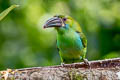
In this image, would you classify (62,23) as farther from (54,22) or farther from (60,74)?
(60,74)

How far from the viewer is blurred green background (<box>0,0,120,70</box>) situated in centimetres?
750

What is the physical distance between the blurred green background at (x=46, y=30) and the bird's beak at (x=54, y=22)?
190 centimetres

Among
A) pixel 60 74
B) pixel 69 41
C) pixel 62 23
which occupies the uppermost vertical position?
pixel 60 74

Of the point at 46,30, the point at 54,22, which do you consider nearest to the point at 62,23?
the point at 54,22

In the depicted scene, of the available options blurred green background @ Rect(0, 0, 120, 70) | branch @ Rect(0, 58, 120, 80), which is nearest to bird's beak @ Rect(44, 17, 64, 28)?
branch @ Rect(0, 58, 120, 80)

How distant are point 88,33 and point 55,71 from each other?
416 cm

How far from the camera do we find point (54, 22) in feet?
17.6

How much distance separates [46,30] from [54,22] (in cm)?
251

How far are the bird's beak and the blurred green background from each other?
190 cm

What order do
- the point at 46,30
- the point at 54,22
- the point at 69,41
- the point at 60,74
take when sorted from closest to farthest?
the point at 60,74
the point at 54,22
the point at 69,41
the point at 46,30

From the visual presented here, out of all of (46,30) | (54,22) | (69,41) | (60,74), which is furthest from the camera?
(46,30)

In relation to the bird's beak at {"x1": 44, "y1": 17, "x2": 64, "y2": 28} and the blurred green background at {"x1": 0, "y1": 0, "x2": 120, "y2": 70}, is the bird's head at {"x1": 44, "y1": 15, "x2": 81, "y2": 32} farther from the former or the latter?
the blurred green background at {"x1": 0, "y1": 0, "x2": 120, "y2": 70}

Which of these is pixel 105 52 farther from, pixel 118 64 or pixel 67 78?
pixel 67 78

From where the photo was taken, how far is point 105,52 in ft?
24.8
